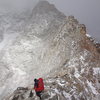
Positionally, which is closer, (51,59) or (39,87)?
(39,87)

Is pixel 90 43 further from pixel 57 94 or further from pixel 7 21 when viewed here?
pixel 7 21

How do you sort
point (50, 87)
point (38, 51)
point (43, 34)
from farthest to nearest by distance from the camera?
1. point (43, 34)
2. point (38, 51)
3. point (50, 87)

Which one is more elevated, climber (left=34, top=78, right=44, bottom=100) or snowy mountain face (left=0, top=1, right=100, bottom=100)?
snowy mountain face (left=0, top=1, right=100, bottom=100)

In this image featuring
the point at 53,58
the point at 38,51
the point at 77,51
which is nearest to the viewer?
the point at 77,51

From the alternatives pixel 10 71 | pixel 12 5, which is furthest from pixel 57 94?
pixel 12 5

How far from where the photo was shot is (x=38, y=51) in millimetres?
42438

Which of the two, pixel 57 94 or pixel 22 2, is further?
pixel 22 2

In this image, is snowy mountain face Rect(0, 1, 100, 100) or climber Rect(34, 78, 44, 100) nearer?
climber Rect(34, 78, 44, 100)

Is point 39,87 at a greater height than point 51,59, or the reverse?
point 51,59

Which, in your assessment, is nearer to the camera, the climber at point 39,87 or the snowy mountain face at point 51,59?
the climber at point 39,87

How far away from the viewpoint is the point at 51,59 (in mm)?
35219

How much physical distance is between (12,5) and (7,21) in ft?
71.7

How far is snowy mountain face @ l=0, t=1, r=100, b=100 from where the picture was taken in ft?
76.8

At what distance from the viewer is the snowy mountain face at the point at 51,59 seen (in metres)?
23.4
